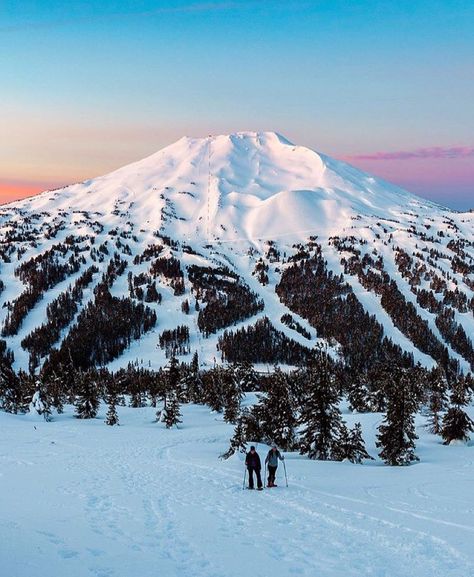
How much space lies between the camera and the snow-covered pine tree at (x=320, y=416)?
1791 inches

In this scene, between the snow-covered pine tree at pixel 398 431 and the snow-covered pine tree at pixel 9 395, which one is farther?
the snow-covered pine tree at pixel 9 395

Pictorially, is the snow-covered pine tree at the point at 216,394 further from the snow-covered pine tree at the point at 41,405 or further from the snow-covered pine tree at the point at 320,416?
the snow-covered pine tree at the point at 320,416

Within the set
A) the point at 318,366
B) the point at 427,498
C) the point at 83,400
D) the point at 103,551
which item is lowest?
the point at 83,400

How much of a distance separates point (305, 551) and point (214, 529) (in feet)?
10.9

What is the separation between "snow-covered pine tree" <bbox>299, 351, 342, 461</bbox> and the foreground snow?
37.9ft

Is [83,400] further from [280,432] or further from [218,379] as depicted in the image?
[280,432]

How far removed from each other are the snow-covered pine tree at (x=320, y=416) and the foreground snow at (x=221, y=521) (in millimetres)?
11565

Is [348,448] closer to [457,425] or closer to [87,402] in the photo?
[457,425]

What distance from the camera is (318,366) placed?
45.5 m

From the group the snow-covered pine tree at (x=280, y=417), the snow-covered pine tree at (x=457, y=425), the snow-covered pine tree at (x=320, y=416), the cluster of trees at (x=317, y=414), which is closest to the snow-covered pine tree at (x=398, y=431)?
the cluster of trees at (x=317, y=414)

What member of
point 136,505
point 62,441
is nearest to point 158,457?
point 62,441

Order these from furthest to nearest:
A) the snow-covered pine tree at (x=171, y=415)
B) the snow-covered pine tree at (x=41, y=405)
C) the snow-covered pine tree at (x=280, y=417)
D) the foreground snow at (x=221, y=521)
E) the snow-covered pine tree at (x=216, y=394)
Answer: the snow-covered pine tree at (x=216, y=394)
the snow-covered pine tree at (x=41, y=405)
the snow-covered pine tree at (x=171, y=415)
the snow-covered pine tree at (x=280, y=417)
the foreground snow at (x=221, y=521)

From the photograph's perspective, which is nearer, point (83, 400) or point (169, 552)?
point (169, 552)

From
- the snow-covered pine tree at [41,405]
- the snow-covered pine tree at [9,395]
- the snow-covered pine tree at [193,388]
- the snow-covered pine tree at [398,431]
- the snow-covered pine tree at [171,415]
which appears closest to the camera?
the snow-covered pine tree at [398,431]
